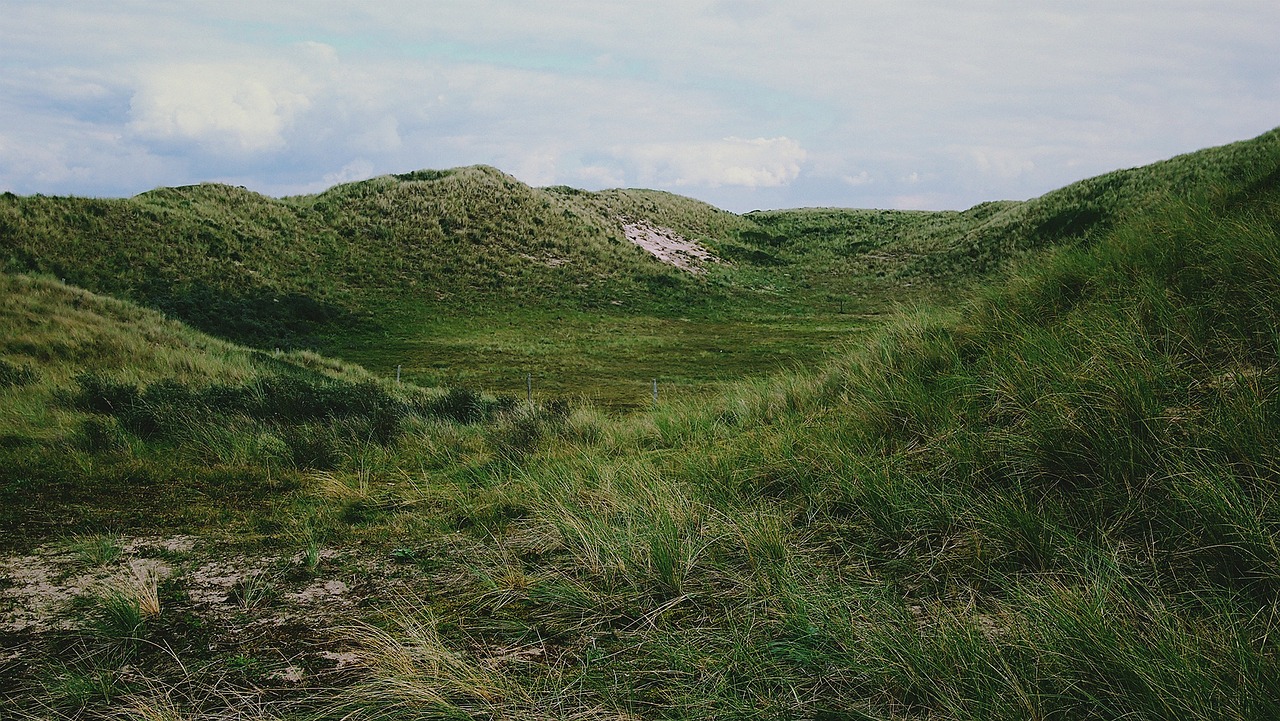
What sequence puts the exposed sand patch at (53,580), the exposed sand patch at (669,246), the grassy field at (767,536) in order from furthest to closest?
the exposed sand patch at (669,246) < the exposed sand patch at (53,580) < the grassy field at (767,536)

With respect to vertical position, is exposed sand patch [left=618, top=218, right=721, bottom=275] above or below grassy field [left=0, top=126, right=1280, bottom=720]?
above

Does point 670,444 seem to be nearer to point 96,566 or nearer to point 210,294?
point 96,566

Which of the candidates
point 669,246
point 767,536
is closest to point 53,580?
point 767,536

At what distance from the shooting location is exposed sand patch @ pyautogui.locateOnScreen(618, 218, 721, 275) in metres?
52.0

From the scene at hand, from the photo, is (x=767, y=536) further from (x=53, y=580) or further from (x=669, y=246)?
(x=669, y=246)

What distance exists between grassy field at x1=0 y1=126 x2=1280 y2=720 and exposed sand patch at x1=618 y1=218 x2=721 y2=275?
43.2 m

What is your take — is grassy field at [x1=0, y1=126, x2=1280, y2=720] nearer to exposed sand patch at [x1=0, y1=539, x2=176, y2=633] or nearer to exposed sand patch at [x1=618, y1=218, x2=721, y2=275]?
exposed sand patch at [x1=0, y1=539, x2=176, y2=633]

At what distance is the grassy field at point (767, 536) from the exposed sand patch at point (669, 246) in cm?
4322

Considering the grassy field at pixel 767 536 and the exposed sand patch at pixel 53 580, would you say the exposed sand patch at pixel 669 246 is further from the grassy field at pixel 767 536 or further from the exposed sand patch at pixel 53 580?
the exposed sand patch at pixel 53 580

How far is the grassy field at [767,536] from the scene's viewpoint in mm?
2764

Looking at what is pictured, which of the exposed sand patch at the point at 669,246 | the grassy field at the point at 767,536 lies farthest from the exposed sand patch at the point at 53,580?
the exposed sand patch at the point at 669,246

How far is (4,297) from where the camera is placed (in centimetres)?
1653

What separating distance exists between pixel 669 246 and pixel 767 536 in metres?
53.7

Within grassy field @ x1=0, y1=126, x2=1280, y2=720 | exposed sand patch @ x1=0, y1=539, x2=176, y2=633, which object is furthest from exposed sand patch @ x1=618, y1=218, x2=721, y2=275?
exposed sand patch @ x1=0, y1=539, x2=176, y2=633
